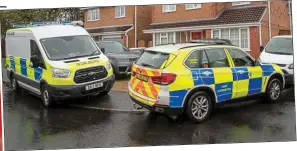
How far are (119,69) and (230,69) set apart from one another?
5.98 ft

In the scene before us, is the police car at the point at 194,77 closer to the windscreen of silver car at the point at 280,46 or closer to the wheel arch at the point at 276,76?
the wheel arch at the point at 276,76

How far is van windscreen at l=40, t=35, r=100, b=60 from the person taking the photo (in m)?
6.23

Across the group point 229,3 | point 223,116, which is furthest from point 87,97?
point 229,3

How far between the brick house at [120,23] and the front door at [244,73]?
1417 mm

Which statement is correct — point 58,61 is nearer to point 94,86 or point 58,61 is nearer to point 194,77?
point 94,86

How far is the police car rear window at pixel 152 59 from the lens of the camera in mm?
5594

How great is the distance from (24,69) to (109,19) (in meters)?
1.71

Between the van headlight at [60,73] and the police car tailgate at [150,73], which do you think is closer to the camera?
the police car tailgate at [150,73]

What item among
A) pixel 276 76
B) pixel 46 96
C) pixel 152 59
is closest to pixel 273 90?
pixel 276 76

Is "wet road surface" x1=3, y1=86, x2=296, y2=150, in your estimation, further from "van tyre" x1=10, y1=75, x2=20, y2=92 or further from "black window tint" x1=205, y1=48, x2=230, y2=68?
"black window tint" x1=205, y1=48, x2=230, y2=68

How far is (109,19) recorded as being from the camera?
20.0 feet

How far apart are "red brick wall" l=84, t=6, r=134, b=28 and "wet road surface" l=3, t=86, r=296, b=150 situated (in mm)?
1174

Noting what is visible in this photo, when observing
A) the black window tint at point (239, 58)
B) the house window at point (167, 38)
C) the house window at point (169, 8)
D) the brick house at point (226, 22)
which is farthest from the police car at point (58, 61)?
the black window tint at point (239, 58)

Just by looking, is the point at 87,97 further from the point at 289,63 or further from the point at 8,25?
the point at 289,63
